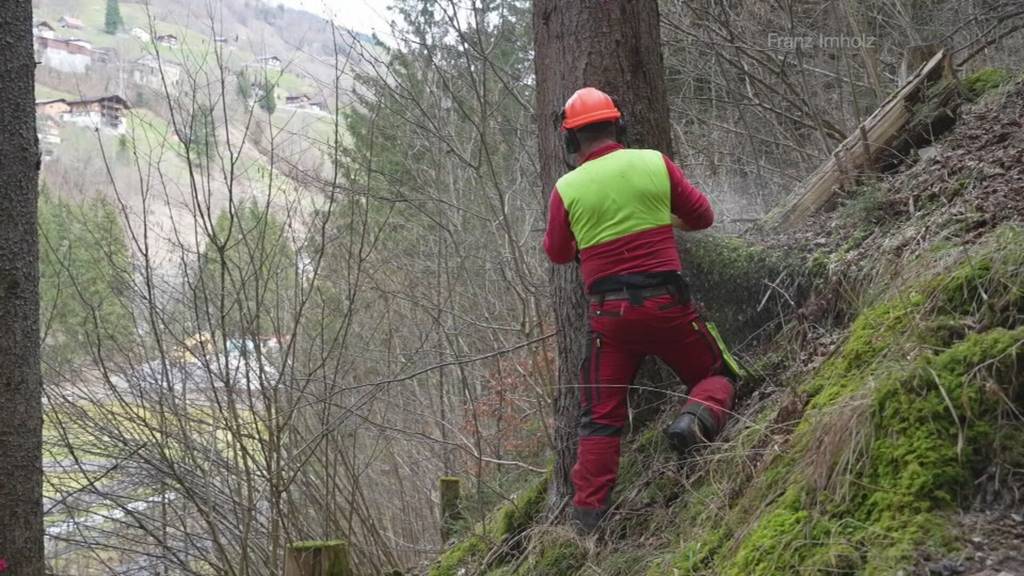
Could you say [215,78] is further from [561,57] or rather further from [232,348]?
[561,57]

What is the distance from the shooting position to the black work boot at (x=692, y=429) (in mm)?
3920

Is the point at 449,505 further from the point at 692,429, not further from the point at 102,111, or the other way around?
the point at 102,111

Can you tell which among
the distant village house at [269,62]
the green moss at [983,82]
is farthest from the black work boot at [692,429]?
the distant village house at [269,62]

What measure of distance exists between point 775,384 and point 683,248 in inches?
37.3

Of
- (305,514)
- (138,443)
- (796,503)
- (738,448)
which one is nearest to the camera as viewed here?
(796,503)

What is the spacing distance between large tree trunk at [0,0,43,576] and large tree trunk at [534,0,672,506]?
2.46 m

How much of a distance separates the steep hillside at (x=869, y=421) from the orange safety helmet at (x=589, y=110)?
3.06 feet

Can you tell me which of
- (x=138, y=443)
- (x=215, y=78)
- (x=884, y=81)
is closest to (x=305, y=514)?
(x=138, y=443)

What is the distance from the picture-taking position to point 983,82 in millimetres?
5500

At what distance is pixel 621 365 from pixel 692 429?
51 centimetres

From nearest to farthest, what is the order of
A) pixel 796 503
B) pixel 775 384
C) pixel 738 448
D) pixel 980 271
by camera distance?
1. pixel 796 503
2. pixel 980 271
3. pixel 738 448
4. pixel 775 384

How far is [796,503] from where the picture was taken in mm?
2779

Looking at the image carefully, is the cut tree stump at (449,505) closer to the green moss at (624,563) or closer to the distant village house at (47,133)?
the green moss at (624,563)

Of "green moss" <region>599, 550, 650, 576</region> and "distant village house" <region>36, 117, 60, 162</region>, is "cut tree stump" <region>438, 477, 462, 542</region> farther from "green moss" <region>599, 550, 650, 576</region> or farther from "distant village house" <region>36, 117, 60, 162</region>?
"distant village house" <region>36, 117, 60, 162</region>
